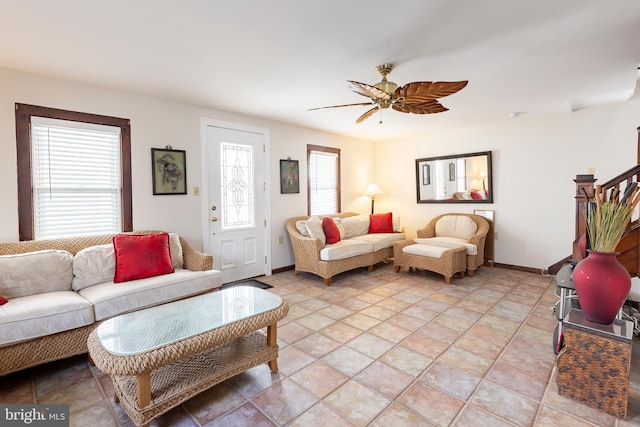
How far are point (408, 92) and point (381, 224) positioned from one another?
3305 millimetres

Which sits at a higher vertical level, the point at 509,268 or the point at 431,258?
the point at 431,258

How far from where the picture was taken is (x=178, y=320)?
1.96 meters

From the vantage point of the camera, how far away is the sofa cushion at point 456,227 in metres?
4.97

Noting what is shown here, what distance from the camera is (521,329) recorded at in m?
2.82

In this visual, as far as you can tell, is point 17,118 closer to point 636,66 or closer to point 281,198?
point 281,198

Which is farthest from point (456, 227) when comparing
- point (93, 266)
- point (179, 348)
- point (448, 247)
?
point (93, 266)

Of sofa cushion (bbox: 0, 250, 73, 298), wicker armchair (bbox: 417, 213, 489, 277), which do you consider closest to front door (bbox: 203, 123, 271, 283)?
sofa cushion (bbox: 0, 250, 73, 298)

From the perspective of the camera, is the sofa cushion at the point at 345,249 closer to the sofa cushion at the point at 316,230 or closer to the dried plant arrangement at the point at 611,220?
the sofa cushion at the point at 316,230

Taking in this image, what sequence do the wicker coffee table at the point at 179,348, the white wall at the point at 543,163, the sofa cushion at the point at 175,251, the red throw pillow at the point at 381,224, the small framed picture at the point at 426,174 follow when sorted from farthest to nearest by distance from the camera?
the small framed picture at the point at 426,174, the red throw pillow at the point at 381,224, the white wall at the point at 543,163, the sofa cushion at the point at 175,251, the wicker coffee table at the point at 179,348

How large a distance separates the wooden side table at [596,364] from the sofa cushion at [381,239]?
3037 mm

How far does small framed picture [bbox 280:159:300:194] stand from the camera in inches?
189

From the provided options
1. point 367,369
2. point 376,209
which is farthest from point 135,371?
point 376,209

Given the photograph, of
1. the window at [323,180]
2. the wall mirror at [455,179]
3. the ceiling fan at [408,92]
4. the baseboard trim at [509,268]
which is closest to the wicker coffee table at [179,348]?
the ceiling fan at [408,92]

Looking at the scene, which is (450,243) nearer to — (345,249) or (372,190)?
(345,249)
